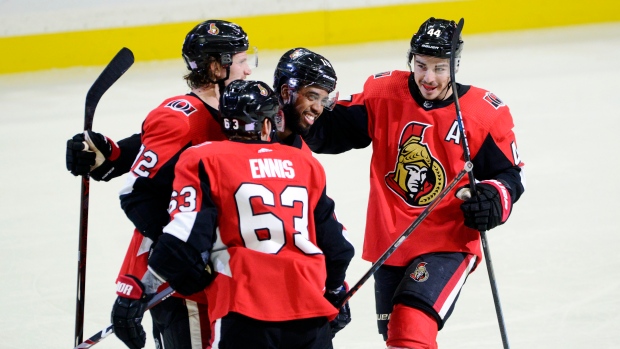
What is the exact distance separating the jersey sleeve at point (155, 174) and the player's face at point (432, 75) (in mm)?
708

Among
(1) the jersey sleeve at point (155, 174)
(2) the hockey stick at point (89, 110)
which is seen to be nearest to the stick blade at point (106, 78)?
(2) the hockey stick at point (89, 110)

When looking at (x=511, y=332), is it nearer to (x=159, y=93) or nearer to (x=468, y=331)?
(x=468, y=331)

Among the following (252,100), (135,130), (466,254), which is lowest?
(466,254)

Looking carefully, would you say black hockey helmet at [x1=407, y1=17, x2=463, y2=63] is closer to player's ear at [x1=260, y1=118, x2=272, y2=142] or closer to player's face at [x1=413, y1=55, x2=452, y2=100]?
player's face at [x1=413, y1=55, x2=452, y2=100]

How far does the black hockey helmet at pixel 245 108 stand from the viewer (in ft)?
7.84

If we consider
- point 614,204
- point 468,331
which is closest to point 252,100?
point 468,331

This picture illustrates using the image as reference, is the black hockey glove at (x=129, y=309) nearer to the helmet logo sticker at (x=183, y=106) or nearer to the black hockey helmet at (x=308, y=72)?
the helmet logo sticker at (x=183, y=106)

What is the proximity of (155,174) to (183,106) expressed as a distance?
20cm

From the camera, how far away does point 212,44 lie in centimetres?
271

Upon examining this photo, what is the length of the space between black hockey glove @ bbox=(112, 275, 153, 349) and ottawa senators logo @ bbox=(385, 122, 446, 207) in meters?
0.89

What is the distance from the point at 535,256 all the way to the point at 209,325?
1.98m

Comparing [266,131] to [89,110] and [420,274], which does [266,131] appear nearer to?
[420,274]

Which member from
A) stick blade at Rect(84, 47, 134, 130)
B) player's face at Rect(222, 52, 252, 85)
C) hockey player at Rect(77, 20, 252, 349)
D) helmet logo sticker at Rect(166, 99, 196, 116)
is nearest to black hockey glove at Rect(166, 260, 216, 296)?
hockey player at Rect(77, 20, 252, 349)

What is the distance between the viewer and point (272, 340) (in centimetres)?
233
